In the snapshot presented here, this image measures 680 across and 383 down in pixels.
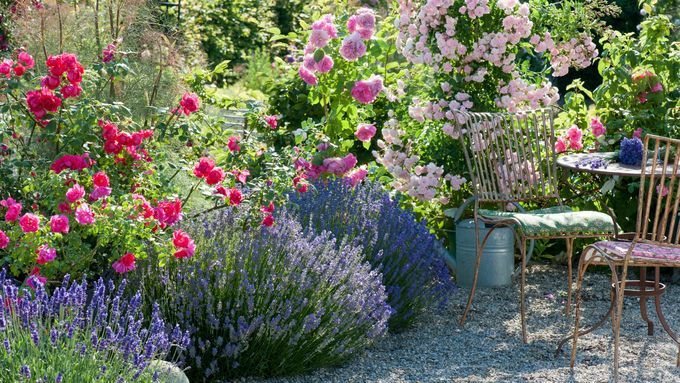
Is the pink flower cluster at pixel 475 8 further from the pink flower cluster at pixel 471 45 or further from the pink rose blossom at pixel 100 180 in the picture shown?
the pink rose blossom at pixel 100 180

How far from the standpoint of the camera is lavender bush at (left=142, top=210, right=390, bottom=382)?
11.3ft

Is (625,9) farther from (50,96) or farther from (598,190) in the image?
(50,96)

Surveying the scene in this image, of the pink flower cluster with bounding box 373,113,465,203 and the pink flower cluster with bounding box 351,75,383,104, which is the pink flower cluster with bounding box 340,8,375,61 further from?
the pink flower cluster with bounding box 373,113,465,203

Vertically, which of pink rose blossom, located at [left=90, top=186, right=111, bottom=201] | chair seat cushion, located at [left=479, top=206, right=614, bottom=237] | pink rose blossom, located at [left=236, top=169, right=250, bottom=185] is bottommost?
chair seat cushion, located at [left=479, top=206, right=614, bottom=237]

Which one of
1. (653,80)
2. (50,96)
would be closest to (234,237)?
(50,96)

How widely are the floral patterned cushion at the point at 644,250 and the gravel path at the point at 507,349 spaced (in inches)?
21.2

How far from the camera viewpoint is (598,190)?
539 cm

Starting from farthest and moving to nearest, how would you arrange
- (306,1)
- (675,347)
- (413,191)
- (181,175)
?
1. (306,1)
2. (413,191)
3. (181,175)
4. (675,347)

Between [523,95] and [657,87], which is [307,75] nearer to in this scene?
[523,95]

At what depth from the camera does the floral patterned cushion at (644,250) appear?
3.58 meters

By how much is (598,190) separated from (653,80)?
0.81 m

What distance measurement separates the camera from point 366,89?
5352 millimetres

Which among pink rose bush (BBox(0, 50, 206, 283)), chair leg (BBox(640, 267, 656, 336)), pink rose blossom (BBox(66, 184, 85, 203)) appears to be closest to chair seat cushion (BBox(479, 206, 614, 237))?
chair leg (BBox(640, 267, 656, 336))

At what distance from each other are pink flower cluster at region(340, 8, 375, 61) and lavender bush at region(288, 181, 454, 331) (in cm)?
85
